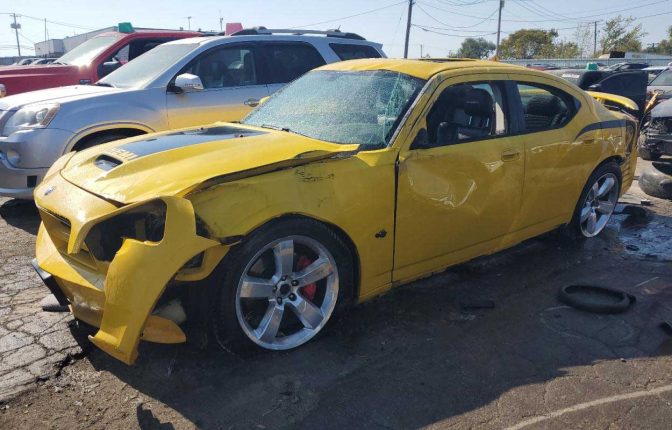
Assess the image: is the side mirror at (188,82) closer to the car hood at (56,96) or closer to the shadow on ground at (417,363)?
the car hood at (56,96)

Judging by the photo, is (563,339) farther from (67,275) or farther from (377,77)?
(67,275)

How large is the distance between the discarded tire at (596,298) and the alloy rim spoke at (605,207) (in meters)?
1.48

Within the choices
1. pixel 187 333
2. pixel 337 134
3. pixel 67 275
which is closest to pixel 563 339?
pixel 337 134

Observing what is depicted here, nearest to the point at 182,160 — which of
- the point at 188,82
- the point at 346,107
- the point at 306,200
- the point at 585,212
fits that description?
the point at 306,200

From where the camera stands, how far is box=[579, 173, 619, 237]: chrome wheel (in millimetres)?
5188

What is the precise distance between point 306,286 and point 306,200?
56 cm

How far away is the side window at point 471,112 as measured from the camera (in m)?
3.83

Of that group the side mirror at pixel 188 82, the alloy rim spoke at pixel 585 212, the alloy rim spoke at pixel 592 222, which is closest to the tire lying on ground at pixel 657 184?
the alloy rim spoke at pixel 592 222

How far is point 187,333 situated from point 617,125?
433cm

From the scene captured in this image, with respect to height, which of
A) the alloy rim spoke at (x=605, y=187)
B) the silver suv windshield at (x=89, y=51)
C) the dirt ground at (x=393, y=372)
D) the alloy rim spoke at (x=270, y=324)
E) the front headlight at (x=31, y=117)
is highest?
the silver suv windshield at (x=89, y=51)

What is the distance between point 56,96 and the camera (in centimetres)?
595

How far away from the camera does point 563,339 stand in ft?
11.4

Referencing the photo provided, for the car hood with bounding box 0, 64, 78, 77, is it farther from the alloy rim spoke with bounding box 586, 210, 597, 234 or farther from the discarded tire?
the discarded tire

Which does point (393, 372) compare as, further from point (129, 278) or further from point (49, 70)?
point (49, 70)
